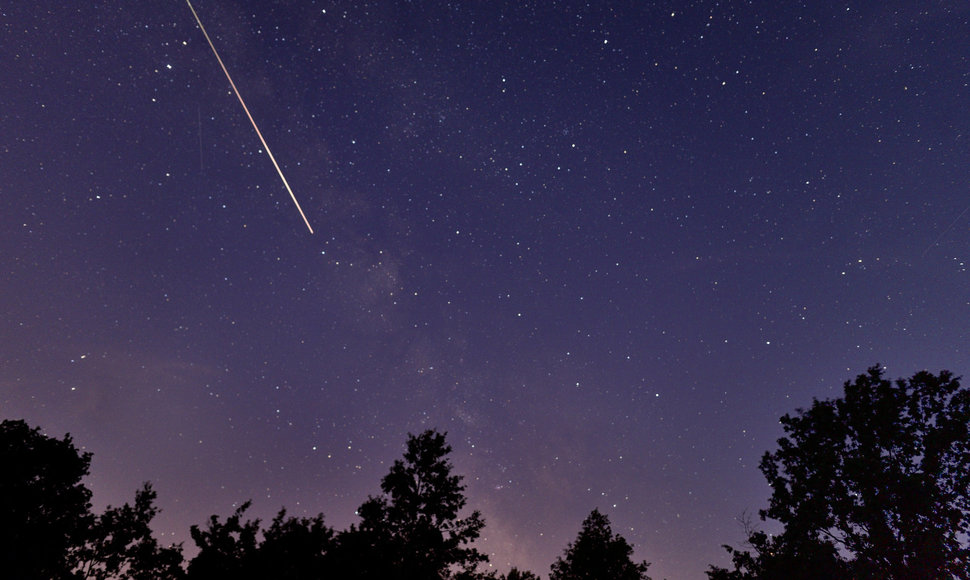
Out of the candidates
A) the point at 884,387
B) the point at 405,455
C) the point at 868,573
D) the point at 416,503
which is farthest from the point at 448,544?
the point at 884,387

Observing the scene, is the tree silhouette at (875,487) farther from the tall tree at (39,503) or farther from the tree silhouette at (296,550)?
the tall tree at (39,503)

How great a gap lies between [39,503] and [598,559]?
110 feet

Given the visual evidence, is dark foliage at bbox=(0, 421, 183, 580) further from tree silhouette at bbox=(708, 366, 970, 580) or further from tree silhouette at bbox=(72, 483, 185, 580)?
tree silhouette at bbox=(708, 366, 970, 580)

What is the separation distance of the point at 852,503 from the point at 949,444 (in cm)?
409

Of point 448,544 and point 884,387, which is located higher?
point 884,387

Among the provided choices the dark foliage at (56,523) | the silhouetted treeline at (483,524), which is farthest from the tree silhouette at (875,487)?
the dark foliage at (56,523)

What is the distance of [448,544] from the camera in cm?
2411

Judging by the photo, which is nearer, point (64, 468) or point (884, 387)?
point (884, 387)

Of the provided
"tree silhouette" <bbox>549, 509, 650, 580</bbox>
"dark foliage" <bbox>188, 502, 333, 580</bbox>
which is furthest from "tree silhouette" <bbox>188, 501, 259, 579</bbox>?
"tree silhouette" <bbox>549, 509, 650, 580</bbox>

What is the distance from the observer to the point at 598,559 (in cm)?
3025

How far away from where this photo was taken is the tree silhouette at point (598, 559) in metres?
29.8

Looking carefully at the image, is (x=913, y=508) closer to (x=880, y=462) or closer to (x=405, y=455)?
(x=880, y=462)

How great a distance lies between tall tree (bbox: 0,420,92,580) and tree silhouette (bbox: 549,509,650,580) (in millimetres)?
30114

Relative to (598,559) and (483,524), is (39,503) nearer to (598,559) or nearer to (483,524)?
(483,524)
